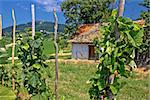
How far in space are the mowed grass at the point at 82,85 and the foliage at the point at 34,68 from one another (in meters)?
1.55

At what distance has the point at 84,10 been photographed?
33.6 meters

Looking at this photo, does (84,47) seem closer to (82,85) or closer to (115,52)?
(82,85)

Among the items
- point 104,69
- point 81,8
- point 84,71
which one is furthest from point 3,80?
point 81,8

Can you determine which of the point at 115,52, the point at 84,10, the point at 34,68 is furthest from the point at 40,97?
the point at 84,10

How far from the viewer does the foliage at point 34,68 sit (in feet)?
25.1

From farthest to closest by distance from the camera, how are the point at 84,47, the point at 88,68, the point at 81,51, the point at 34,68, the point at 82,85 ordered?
the point at 81,51 < the point at 84,47 < the point at 88,68 < the point at 82,85 < the point at 34,68

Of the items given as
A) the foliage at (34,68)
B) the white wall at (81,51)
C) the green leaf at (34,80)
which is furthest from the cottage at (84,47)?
the green leaf at (34,80)

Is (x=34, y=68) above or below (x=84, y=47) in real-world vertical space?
above

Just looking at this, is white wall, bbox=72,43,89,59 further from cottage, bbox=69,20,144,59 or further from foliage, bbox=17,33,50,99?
foliage, bbox=17,33,50,99

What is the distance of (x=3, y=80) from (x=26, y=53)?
4.44 meters

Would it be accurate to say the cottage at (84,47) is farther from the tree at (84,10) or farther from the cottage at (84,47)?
the tree at (84,10)

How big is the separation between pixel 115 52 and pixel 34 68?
3613 millimetres

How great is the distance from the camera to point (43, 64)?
311 inches

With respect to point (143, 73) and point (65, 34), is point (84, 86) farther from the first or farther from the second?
point (65, 34)
